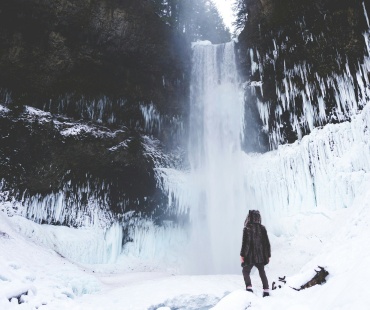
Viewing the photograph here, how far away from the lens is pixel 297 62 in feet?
56.0

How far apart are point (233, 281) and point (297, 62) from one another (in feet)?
40.6

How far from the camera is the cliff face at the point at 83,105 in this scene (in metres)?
16.6

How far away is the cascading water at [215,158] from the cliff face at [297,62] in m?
1.22

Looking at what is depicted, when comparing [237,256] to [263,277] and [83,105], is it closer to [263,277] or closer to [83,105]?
[263,277]

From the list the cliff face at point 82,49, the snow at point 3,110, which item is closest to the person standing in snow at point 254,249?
Answer: the cliff face at point 82,49

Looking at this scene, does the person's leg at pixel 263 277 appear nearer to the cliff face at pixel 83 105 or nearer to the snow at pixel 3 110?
the cliff face at pixel 83 105

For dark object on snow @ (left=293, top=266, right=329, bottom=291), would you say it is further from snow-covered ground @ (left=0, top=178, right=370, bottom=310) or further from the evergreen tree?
the evergreen tree

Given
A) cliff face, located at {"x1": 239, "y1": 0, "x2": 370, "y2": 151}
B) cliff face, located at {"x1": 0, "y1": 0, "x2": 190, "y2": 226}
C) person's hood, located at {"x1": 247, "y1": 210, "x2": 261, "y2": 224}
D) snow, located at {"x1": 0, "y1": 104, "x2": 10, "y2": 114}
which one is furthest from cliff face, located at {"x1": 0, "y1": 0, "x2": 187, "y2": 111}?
person's hood, located at {"x1": 247, "y1": 210, "x2": 261, "y2": 224}

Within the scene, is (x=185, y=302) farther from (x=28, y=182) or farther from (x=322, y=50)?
(x=322, y=50)

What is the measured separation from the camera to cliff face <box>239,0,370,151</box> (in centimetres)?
1529

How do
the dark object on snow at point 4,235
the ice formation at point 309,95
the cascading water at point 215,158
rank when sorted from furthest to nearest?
the cascading water at point 215,158
the ice formation at point 309,95
the dark object on snow at point 4,235

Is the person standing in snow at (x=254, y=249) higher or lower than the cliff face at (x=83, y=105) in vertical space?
lower

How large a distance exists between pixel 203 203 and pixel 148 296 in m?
12.6

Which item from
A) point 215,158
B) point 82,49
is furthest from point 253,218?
point 82,49
